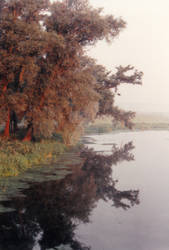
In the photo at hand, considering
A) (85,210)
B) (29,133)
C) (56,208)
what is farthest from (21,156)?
(85,210)

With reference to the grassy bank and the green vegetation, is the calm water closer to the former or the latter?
the grassy bank

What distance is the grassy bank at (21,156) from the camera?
2083cm

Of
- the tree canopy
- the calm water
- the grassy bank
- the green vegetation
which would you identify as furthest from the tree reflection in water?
the tree canopy

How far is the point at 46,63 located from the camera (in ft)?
102

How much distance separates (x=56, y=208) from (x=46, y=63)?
62.6 ft

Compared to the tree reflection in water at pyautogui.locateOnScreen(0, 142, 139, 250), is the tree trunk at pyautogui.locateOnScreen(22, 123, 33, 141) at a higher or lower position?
higher

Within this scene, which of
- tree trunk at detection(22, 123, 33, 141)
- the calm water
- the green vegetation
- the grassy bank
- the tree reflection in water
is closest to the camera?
the tree reflection in water

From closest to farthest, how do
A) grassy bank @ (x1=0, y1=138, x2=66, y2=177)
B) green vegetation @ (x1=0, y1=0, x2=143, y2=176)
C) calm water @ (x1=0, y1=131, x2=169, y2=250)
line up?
calm water @ (x1=0, y1=131, x2=169, y2=250) → grassy bank @ (x1=0, y1=138, x2=66, y2=177) → green vegetation @ (x1=0, y1=0, x2=143, y2=176)

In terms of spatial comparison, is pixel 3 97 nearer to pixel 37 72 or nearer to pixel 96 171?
pixel 37 72

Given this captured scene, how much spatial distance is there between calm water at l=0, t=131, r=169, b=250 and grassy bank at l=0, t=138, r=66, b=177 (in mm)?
1169

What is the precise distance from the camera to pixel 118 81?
45188 millimetres

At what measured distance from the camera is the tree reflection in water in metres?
10.7

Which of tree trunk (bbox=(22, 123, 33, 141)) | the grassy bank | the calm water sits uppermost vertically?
tree trunk (bbox=(22, 123, 33, 141))

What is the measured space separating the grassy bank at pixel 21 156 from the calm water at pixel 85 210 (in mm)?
1169
